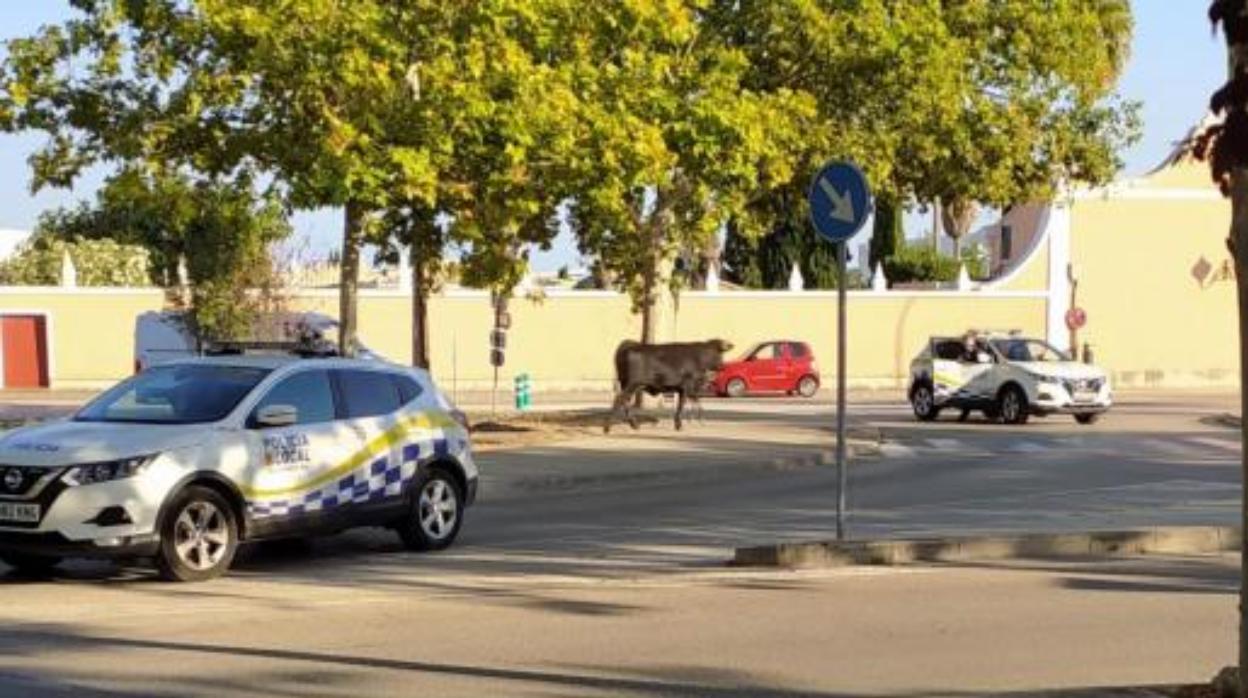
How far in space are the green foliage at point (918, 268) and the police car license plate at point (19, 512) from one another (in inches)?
2331

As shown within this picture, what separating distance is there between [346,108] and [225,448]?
939cm

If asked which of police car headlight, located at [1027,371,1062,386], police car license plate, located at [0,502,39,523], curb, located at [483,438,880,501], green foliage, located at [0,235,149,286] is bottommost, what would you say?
curb, located at [483,438,880,501]

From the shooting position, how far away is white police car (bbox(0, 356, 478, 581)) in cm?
1101

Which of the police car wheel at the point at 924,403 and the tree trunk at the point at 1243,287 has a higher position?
the tree trunk at the point at 1243,287

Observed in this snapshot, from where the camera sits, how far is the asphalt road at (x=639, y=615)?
8.12m

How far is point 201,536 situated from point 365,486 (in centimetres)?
157

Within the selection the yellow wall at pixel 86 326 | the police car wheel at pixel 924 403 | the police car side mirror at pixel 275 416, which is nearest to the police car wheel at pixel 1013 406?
the police car wheel at pixel 924 403

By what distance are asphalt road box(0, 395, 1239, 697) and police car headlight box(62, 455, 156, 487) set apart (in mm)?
765

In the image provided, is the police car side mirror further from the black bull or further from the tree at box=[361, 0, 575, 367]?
the black bull

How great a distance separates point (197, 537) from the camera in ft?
38.1

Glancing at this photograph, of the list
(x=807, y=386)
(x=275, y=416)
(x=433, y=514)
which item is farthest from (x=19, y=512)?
(x=807, y=386)

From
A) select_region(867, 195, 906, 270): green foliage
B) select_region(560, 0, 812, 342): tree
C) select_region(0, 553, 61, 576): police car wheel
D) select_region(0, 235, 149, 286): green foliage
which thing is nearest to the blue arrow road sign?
select_region(0, 553, 61, 576): police car wheel

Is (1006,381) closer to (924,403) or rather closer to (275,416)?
(924,403)

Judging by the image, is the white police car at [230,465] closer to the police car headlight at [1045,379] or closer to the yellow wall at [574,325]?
the police car headlight at [1045,379]
